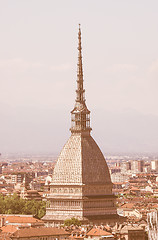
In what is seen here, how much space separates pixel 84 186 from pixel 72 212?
265 cm

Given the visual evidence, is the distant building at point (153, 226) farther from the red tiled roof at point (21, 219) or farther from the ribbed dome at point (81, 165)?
the red tiled roof at point (21, 219)

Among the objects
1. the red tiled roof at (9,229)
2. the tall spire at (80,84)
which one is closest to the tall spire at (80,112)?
the tall spire at (80,84)

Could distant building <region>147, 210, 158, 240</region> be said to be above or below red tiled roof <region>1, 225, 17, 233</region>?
below

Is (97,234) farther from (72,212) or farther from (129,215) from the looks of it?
(129,215)

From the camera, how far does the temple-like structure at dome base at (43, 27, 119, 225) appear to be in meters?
125

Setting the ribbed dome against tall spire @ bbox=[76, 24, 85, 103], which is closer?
the ribbed dome

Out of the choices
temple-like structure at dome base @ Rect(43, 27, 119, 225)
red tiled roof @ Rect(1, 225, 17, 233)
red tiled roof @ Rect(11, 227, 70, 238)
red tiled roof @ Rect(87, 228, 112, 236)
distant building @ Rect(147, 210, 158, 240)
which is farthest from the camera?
temple-like structure at dome base @ Rect(43, 27, 119, 225)

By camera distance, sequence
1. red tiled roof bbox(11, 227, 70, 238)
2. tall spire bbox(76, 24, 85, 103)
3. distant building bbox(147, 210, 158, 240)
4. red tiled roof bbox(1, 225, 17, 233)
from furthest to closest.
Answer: tall spire bbox(76, 24, 85, 103), red tiled roof bbox(1, 225, 17, 233), red tiled roof bbox(11, 227, 70, 238), distant building bbox(147, 210, 158, 240)

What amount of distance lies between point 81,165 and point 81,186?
199 centimetres

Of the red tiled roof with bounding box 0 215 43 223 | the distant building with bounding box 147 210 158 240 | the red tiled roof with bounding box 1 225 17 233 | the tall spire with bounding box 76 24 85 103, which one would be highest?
the tall spire with bounding box 76 24 85 103

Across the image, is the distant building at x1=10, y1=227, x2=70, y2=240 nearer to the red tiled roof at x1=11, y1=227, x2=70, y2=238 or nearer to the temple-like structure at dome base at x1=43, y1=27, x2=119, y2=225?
the red tiled roof at x1=11, y1=227, x2=70, y2=238

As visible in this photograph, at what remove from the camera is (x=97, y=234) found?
106m

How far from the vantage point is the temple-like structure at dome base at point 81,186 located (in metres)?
125

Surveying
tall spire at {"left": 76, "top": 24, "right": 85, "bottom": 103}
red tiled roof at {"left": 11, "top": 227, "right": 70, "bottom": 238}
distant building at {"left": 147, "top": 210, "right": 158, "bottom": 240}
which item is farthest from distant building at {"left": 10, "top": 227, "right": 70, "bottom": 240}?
distant building at {"left": 147, "top": 210, "right": 158, "bottom": 240}
